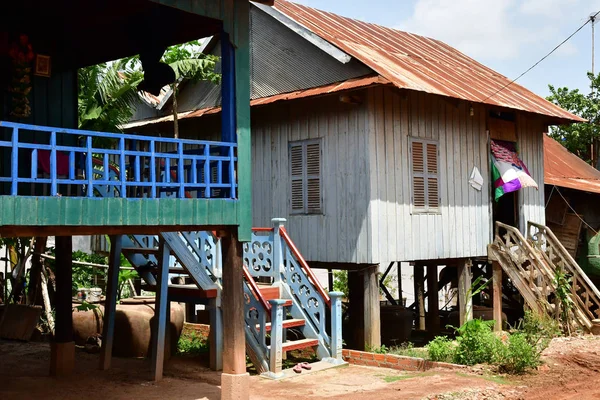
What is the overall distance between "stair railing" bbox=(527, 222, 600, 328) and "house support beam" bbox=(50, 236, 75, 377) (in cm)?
931

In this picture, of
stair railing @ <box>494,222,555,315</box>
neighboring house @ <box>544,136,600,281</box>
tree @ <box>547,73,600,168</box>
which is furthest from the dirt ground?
tree @ <box>547,73,600,168</box>

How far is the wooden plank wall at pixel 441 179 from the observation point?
14.3 metres

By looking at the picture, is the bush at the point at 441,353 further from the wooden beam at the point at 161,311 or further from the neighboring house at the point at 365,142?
the wooden beam at the point at 161,311

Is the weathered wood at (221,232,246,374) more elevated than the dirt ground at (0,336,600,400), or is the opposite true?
the weathered wood at (221,232,246,374)

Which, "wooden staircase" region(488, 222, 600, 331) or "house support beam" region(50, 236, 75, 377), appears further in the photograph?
"wooden staircase" region(488, 222, 600, 331)

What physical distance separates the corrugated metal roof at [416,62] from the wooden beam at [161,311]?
15.5ft

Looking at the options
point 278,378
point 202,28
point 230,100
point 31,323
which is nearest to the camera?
point 230,100

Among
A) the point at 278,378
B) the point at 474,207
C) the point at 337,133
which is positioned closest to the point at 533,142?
the point at 474,207

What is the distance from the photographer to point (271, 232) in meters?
13.3

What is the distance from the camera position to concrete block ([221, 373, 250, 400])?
Answer: 9.70 m

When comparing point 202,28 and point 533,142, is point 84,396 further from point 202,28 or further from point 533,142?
point 533,142

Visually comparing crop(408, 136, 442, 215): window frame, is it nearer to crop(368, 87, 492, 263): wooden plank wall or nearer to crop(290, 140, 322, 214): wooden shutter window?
crop(368, 87, 492, 263): wooden plank wall

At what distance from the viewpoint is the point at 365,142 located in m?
14.1

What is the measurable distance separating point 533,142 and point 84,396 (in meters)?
11.8
